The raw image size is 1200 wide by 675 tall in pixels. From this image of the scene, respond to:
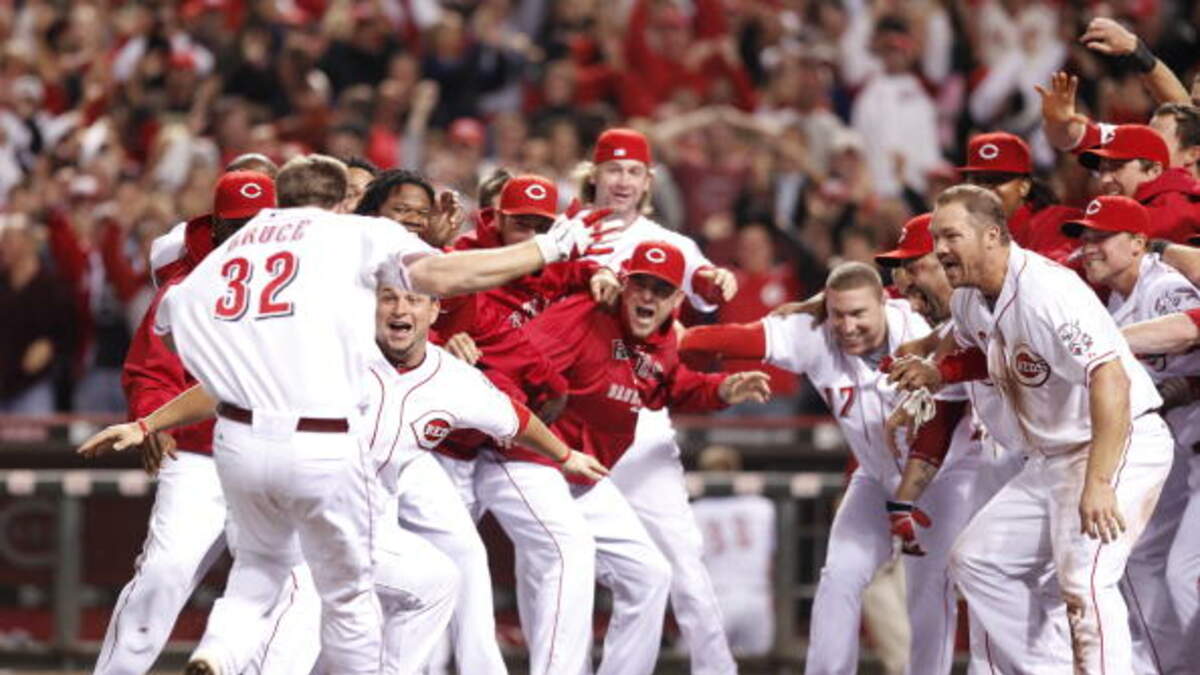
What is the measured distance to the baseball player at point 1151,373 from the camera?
8.70 m

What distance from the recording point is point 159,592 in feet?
27.7

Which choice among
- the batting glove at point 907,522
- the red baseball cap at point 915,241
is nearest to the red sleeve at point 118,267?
the red baseball cap at point 915,241

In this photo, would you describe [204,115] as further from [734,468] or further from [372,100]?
[734,468]

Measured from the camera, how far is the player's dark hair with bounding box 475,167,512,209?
380 inches

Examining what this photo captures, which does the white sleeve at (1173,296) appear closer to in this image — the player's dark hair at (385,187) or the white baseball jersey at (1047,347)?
the white baseball jersey at (1047,347)

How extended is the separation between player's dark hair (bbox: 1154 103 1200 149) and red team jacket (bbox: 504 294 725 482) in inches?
84.9

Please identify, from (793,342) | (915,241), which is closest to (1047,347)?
(915,241)

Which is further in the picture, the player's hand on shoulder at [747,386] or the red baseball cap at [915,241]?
the player's hand on shoulder at [747,386]

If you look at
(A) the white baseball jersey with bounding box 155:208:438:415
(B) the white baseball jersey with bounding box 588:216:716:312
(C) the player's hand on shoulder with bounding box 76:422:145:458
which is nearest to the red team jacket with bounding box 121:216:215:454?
(C) the player's hand on shoulder with bounding box 76:422:145:458

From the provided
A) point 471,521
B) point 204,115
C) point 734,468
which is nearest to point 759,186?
point 734,468

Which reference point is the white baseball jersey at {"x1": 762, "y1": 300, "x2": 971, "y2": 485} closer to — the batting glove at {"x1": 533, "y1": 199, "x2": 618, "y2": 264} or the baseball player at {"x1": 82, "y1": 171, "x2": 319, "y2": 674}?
the batting glove at {"x1": 533, "y1": 199, "x2": 618, "y2": 264}

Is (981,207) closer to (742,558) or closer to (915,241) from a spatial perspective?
(915,241)

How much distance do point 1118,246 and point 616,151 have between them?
229 cm

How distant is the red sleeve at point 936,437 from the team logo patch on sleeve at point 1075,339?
4.16 feet
